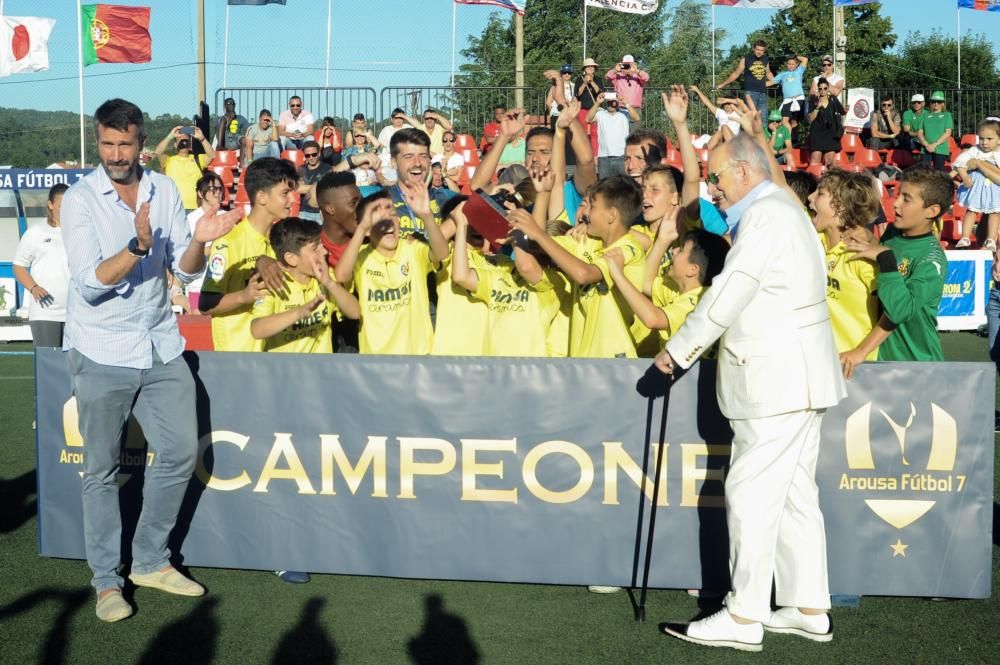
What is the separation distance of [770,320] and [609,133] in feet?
38.3

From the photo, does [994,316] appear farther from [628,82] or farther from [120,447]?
[628,82]

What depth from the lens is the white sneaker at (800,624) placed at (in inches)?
181

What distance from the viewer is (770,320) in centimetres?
443

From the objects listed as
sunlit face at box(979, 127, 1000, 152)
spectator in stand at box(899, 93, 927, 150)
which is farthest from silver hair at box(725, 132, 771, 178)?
spectator in stand at box(899, 93, 927, 150)

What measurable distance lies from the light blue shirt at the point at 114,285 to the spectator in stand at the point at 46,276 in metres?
4.26

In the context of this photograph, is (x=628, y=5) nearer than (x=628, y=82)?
No

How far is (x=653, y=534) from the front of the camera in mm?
5109

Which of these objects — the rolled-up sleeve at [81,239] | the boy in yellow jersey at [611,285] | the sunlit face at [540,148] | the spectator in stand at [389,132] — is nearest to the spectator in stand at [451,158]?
the spectator in stand at [389,132]

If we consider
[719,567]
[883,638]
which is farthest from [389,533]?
[883,638]

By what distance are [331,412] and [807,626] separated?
245 centimetres

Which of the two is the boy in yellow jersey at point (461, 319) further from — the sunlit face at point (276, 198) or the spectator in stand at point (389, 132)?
the spectator in stand at point (389, 132)

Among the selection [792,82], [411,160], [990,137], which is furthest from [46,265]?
[792,82]

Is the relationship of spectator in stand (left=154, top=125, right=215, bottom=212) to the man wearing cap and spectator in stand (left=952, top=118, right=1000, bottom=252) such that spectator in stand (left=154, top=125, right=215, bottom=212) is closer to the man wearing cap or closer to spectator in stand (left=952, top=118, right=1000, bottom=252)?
the man wearing cap

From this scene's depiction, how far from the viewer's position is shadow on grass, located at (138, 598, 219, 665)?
4402 mm
